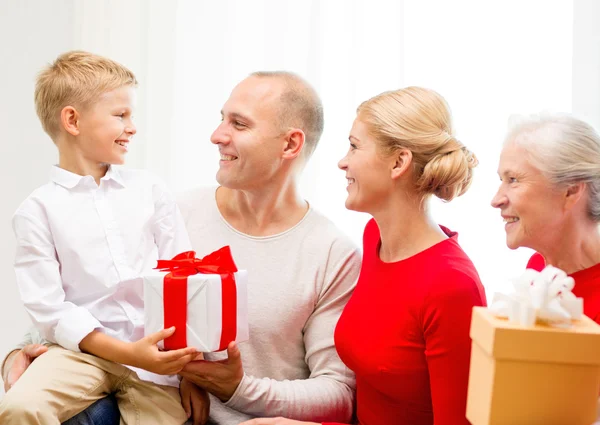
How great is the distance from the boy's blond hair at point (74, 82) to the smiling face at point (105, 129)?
0.9 inches

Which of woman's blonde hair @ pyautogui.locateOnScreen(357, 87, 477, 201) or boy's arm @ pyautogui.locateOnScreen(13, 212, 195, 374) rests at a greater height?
woman's blonde hair @ pyautogui.locateOnScreen(357, 87, 477, 201)

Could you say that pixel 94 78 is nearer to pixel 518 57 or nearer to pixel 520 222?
pixel 520 222

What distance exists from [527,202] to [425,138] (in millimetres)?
283

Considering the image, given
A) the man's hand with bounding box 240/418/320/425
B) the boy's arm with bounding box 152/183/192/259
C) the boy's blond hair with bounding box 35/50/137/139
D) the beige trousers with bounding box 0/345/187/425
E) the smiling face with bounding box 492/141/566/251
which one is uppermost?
the boy's blond hair with bounding box 35/50/137/139

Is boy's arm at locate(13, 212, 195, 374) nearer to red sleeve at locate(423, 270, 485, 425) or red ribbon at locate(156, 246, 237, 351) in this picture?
red ribbon at locate(156, 246, 237, 351)

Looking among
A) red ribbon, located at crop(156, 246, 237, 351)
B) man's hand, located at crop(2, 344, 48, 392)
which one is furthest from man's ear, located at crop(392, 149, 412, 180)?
man's hand, located at crop(2, 344, 48, 392)

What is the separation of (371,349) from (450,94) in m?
1.49

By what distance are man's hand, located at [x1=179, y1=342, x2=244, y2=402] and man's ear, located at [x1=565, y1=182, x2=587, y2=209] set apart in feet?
2.71

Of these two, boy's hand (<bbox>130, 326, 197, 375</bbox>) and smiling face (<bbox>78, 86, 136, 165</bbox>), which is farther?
smiling face (<bbox>78, 86, 136, 165</bbox>)

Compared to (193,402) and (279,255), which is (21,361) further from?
(279,255)

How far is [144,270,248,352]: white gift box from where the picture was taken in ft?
5.76

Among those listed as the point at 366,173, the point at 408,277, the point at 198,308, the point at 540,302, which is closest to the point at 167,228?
the point at 198,308

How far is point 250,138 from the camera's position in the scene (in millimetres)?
2125

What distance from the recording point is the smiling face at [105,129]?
2055 millimetres
